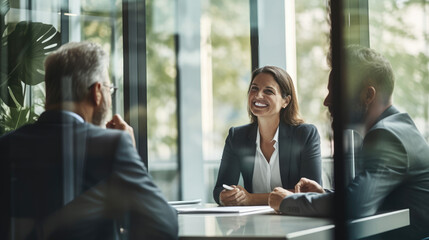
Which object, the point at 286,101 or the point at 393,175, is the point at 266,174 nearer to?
the point at 286,101

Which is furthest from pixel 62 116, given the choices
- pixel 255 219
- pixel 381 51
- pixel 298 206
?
pixel 381 51

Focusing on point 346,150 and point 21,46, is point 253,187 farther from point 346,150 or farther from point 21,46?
point 21,46

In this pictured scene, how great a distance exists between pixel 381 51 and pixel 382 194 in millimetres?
661

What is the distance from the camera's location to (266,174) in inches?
117

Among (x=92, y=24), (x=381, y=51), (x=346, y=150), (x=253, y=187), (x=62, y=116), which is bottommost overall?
(x=253, y=187)

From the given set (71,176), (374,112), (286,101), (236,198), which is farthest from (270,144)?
(71,176)

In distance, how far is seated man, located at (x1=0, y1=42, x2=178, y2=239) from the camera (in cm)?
179

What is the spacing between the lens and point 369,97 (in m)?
2.24

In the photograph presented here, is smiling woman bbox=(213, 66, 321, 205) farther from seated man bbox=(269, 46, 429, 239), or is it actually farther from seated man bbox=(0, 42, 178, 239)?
seated man bbox=(0, 42, 178, 239)

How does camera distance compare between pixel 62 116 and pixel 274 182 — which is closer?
pixel 62 116

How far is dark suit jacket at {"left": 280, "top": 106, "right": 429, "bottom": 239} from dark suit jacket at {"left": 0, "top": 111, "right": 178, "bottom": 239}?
62 cm

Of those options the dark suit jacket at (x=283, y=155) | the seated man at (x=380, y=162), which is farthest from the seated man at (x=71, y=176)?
the dark suit jacket at (x=283, y=155)

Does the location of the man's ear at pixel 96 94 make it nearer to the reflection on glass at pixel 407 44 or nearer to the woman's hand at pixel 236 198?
the woman's hand at pixel 236 198

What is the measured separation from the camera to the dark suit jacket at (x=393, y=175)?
2.06 metres
